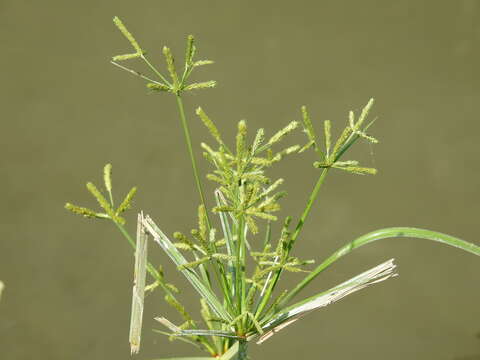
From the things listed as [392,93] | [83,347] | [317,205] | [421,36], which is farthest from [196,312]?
[421,36]

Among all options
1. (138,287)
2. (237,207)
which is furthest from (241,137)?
(138,287)

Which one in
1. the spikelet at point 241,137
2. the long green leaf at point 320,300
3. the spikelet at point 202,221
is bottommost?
the long green leaf at point 320,300

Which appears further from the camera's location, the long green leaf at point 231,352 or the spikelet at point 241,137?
the long green leaf at point 231,352

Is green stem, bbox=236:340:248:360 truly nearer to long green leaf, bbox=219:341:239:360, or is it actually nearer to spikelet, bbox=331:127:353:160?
long green leaf, bbox=219:341:239:360

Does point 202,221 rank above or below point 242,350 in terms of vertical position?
above

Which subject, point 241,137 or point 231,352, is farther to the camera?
point 231,352

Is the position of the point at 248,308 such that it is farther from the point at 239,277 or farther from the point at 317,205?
the point at 317,205

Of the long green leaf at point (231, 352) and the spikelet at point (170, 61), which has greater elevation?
the spikelet at point (170, 61)

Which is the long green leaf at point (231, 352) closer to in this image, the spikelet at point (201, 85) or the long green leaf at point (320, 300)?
the long green leaf at point (320, 300)

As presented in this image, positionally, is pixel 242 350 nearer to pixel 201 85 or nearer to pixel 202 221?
pixel 202 221

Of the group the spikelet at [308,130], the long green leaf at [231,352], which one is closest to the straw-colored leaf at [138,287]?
the long green leaf at [231,352]

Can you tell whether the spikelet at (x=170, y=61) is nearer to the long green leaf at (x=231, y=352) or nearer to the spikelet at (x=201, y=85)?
the spikelet at (x=201, y=85)
